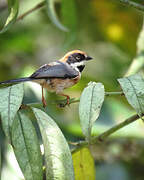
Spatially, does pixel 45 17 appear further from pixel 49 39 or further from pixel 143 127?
pixel 143 127

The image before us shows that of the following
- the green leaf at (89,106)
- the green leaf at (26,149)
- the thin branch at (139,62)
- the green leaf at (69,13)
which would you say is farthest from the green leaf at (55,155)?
the green leaf at (69,13)

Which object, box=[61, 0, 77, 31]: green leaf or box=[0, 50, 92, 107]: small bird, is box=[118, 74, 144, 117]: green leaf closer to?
box=[0, 50, 92, 107]: small bird

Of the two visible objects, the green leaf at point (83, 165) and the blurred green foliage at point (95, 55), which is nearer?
the green leaf at point (83, 165)

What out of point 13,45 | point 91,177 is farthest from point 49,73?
point 13,45

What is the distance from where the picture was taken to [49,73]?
2834 mm

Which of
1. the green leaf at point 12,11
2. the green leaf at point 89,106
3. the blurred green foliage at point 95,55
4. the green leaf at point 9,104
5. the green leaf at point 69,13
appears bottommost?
the blurred green foliage at point 95,55

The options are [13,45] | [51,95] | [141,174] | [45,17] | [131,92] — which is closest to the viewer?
[131,92]

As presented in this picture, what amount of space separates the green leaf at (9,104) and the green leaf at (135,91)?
0.43m

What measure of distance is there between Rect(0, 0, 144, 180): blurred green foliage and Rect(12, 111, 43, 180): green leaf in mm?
1061

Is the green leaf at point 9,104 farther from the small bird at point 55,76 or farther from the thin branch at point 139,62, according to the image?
the thin branch at point 139,62

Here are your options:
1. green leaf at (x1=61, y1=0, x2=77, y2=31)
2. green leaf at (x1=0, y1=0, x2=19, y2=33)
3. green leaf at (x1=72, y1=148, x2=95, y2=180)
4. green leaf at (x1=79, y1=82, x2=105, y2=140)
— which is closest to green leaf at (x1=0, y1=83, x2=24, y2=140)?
green leaf at (x1=79, y1=82, x2=105, y2=140)

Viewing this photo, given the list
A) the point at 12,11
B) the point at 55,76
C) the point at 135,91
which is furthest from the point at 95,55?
the point at 135,91

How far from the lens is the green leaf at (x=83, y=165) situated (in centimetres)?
218

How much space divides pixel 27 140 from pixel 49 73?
1.23m
